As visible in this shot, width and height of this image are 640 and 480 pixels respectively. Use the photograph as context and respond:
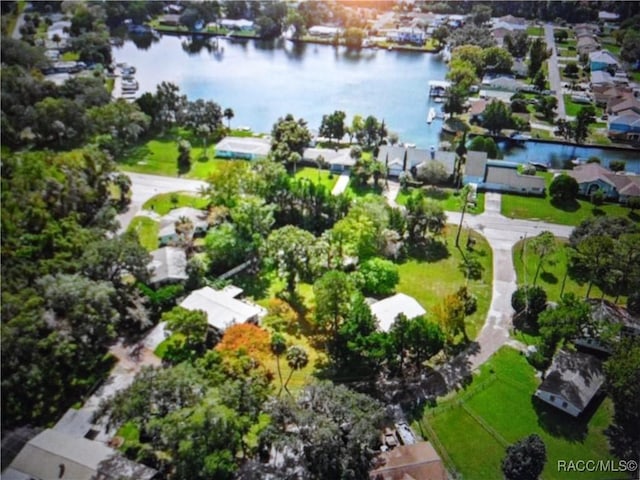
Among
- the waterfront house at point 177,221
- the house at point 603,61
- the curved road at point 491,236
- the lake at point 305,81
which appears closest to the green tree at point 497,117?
the lake at point 305,81

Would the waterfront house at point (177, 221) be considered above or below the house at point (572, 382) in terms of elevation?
above

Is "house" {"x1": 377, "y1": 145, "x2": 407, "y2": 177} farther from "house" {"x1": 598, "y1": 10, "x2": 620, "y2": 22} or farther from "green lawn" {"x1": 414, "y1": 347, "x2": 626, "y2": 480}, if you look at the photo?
"house" {"x1": 598, "y1": 10, "x2": 620, "y2": 22}

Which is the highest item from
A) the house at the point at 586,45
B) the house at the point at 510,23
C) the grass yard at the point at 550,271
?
the house at the point at 510,23

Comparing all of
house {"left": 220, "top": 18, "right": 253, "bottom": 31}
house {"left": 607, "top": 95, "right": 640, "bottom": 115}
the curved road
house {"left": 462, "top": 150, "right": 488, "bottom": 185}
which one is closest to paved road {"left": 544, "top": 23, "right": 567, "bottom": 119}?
house {"left": 607, "top": 95, "right": 640, "bottom": 115}

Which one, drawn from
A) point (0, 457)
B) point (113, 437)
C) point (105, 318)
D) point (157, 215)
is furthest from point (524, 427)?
point (157, 215)

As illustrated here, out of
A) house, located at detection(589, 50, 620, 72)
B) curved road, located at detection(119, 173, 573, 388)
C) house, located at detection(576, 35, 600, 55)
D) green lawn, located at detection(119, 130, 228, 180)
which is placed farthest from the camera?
house, located at detection(576, 35, 600, 55)

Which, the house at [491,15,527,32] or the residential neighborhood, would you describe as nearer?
the residential neighborhood

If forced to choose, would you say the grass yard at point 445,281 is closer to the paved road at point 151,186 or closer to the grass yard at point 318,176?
Result: the grass yard at point 318,176
